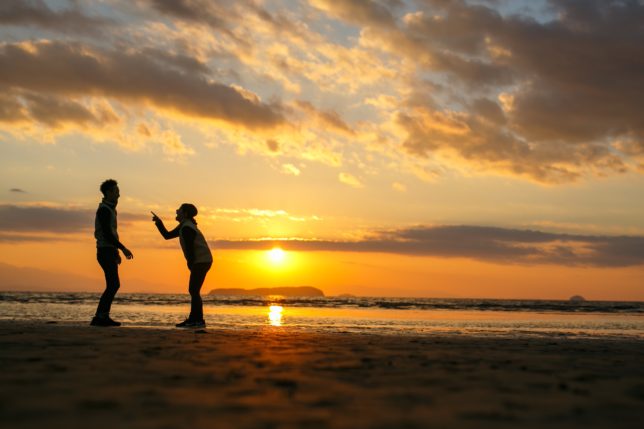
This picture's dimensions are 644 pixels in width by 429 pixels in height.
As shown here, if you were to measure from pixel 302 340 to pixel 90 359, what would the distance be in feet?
11.3

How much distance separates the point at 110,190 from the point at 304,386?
780cm

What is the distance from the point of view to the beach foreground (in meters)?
3.57

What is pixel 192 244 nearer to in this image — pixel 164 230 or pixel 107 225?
pixel 164 230

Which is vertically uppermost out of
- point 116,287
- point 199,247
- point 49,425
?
point 199,247

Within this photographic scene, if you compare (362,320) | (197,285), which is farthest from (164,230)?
(362,320)

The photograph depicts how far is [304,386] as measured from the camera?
4.66 metres

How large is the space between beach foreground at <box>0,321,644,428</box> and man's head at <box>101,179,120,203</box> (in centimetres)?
399

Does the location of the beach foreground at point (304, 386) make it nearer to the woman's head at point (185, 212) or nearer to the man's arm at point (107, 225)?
the man's arm at point (107, 225)

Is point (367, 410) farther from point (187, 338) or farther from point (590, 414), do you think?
point (187, 338)

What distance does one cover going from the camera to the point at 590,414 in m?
3.85

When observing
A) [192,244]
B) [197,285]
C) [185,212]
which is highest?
[185,212]

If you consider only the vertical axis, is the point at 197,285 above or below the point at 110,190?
below

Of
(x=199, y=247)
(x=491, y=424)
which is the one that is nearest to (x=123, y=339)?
(x=199, y=247)

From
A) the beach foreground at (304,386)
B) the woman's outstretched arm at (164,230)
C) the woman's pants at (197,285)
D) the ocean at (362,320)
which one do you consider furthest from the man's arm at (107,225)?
the beach foreground at (304,386)
